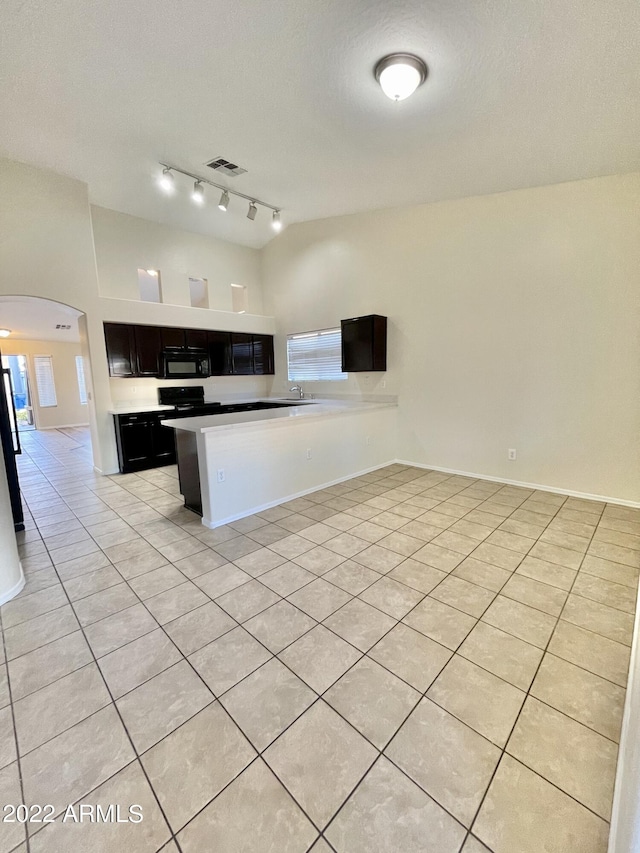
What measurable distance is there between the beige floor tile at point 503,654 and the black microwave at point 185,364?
5.07 m

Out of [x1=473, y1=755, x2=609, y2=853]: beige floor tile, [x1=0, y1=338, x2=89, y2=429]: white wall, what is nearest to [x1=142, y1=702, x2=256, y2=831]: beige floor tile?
[x1=473, y1=755, x2=609, y2=853]: beige floor tile

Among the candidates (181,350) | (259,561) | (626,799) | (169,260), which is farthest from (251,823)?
(169,260)

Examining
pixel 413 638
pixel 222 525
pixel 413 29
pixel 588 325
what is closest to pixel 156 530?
pixel 222 525

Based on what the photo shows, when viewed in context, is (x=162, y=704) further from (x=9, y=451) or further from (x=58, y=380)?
(x=58, y=380)

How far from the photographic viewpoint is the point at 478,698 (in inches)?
58.0

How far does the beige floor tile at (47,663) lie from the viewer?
1.58 metres

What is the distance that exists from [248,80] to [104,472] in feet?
15.1

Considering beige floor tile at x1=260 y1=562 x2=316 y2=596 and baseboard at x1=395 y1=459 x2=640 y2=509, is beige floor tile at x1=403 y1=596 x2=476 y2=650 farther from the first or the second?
baseboard at x1=395 y1=459 x2=640 y2=509

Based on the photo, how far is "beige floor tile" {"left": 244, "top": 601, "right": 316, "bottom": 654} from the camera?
1792mm

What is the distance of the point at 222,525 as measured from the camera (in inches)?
125

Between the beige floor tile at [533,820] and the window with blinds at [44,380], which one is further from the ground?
the window with blinds at [44,380]

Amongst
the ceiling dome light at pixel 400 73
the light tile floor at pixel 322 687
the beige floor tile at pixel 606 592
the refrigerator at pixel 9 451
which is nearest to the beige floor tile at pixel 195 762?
the light tile floor at pixel 322 687

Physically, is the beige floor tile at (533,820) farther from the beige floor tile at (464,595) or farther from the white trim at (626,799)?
the beige floor tile at (464,595)

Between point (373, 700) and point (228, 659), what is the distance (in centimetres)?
69
